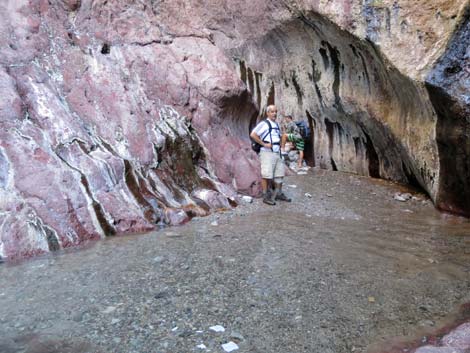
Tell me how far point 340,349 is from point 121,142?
4773 mm

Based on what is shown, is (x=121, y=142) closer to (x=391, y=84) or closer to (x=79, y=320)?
(x=79, y=320)

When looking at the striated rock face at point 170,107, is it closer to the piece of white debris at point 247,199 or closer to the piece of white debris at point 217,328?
the piece of white debris at point 247,199

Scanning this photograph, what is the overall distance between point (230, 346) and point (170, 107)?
5412 millimetres

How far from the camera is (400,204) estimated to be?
741 cm

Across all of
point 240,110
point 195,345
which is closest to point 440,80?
point 240,110

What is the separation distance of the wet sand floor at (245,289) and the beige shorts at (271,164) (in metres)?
1.30

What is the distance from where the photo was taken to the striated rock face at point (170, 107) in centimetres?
561

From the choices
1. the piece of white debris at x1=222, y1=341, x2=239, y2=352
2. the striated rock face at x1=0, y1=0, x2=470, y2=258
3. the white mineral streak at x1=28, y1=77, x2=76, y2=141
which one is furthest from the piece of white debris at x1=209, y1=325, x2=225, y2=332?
the white mineral streak at x1=28, y1=77, x2=76, y2=141

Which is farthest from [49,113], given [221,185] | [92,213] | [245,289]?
[245,289]

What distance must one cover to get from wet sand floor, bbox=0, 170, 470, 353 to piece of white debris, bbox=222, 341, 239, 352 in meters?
0.06

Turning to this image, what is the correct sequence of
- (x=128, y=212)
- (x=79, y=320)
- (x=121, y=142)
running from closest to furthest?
(x=79, y=320) < (x=128, y=212) < (x=121, y=142)

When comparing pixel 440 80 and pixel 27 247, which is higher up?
pixel 440 80

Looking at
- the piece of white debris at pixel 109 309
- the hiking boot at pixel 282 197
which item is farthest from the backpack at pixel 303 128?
the piece of white debris at pixel 109 309

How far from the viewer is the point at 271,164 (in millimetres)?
7176
